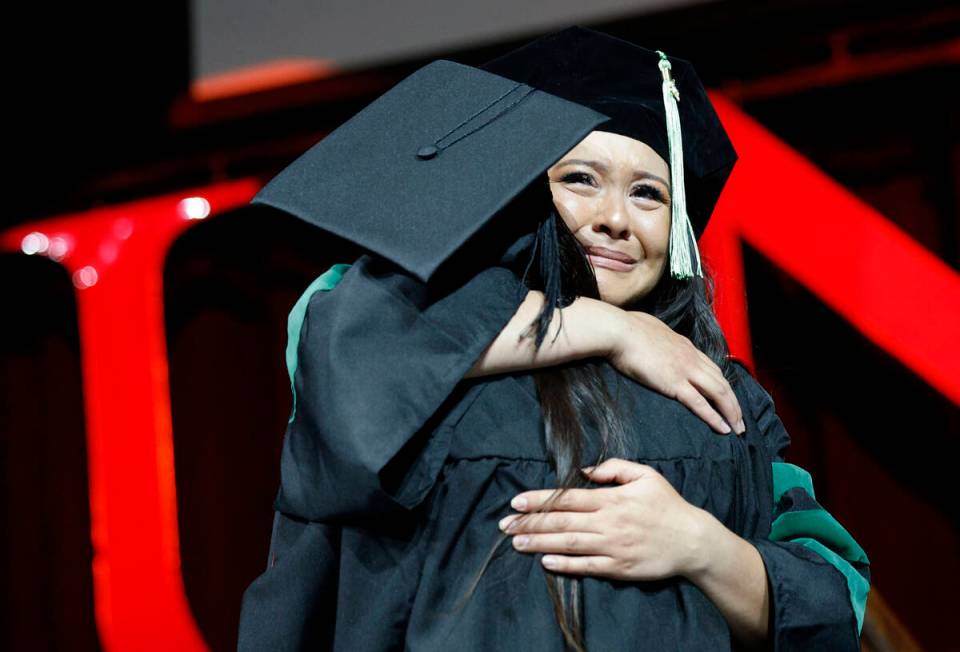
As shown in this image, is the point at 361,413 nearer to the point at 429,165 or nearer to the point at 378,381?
the point at 378,381

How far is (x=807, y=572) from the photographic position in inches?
38.6

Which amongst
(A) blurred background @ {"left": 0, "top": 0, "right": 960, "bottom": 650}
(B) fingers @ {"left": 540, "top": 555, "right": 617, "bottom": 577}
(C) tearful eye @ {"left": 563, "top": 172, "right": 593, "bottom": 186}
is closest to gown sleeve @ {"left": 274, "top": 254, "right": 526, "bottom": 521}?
(B) fingers @ {"left": 540, "top": 555, "right": 617, "bottom": 577}

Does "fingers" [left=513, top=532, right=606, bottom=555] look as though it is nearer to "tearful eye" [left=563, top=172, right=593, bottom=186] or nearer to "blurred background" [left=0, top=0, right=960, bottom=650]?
"tearful eye" [left=563, top=172, right=593, bottom=186]

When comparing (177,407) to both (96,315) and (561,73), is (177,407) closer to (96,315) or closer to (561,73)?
(96,315)

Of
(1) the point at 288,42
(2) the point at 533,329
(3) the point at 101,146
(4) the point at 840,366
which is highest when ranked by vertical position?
(1) the point at 288,42

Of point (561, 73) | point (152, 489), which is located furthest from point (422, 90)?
point (152, 489)

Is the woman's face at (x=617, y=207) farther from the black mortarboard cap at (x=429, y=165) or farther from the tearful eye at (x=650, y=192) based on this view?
the black mortarboard cap at (x=429, y=165)

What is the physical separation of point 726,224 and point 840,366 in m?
0.59

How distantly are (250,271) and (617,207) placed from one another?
6.13 feet

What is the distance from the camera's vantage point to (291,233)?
9.09 feet

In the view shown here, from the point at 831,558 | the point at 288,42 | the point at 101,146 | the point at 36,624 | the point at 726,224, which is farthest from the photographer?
the point at 36,624

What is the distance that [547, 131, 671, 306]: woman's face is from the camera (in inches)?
43.6

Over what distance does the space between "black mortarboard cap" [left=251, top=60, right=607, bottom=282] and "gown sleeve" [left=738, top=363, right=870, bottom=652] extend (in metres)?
0.38

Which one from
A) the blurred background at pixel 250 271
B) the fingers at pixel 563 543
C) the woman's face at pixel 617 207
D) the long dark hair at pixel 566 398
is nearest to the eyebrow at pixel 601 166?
the woman's face at pixel 617 207
